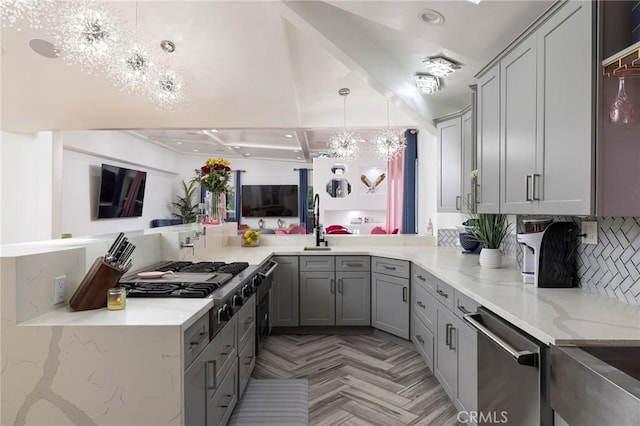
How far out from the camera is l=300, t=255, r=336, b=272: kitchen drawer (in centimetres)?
390

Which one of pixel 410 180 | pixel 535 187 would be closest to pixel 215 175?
pixel 535 187

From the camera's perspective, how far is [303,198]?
10898 millimetres

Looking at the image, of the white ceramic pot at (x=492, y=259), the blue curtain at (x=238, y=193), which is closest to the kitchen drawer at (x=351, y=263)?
the white ceramic pot at (x=492, y=259)

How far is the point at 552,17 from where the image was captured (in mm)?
1716

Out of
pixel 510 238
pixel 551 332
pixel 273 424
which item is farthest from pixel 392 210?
pixel 551 332

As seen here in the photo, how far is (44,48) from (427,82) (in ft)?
11.9

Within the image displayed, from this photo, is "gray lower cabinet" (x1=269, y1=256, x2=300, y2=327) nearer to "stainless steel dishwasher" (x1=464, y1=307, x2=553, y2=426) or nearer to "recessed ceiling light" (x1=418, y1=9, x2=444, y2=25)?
"stainless steel dishwasher" (x1=464, y1=307, x2=553, y2=426)

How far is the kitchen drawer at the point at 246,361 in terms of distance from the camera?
2455 mm

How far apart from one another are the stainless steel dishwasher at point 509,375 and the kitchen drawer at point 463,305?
0.12m

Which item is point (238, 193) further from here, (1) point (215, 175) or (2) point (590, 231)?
(2) point (590, 231)

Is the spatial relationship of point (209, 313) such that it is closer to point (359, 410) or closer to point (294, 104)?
point (359, 410)

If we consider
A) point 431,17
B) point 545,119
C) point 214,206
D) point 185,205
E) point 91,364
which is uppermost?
point 431,17

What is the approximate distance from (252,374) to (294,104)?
304 centimetres

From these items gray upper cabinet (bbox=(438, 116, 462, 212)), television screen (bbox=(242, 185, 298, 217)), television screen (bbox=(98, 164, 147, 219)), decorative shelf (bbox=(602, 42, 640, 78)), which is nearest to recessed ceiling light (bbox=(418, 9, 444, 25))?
decorative shelf (bbox=(602, 42, 640, 78))
